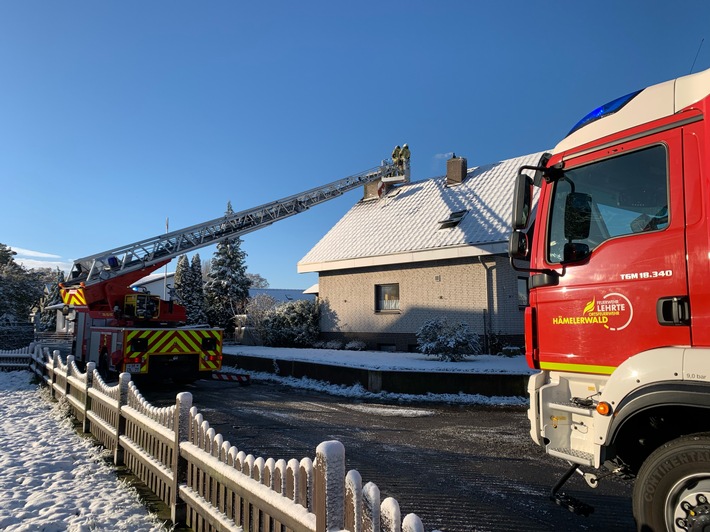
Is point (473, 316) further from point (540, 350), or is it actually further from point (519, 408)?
point (540, 350)

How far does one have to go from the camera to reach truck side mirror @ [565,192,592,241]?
397 centimetres

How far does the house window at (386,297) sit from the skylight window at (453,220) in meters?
3.09

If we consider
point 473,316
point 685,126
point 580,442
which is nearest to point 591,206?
point 685,126

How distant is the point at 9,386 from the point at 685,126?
52.2 feet

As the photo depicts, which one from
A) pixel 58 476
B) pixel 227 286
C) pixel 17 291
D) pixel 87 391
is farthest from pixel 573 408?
pixel 17 291

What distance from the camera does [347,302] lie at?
21.5 meters

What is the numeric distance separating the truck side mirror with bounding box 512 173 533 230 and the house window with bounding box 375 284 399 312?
15.8 m

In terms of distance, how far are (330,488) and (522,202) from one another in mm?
2821

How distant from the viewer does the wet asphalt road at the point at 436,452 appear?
4.54 m

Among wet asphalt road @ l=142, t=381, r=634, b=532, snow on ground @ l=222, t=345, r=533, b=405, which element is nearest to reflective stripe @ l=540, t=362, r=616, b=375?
wet asphalt road @ l=142, t=381, r=634, b=532

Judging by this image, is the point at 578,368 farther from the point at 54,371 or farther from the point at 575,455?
the point at 54,371

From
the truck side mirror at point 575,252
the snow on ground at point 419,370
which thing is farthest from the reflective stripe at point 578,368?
the snow on ground at point 419,370

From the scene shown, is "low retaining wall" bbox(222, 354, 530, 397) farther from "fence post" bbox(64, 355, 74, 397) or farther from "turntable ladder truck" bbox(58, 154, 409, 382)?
"fence post" bbox(64, 355, 74, 397)

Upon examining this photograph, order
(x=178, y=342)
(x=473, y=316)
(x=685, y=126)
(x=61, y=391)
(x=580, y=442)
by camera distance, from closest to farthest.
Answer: (x=685, y=126) → (x=580, y=442) → (x=61, y=391) → (x=178, y=342) → (x=473, y=316)
